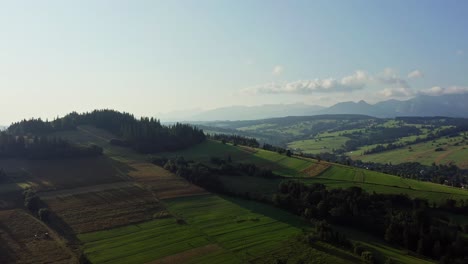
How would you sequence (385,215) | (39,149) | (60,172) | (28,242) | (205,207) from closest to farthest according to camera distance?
(28,242) < (385,215) < (205,207) < (60,172) < (39,149)

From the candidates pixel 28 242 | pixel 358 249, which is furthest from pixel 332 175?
pixel 28 242

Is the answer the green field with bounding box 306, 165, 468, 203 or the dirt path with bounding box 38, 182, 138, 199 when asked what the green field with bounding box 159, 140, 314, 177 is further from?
the dirt path with bounding box 38, 182, 138, 199

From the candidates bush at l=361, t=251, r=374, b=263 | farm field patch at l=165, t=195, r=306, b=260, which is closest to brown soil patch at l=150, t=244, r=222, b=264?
farm field patch at l=165, t=195, r=306, b=260

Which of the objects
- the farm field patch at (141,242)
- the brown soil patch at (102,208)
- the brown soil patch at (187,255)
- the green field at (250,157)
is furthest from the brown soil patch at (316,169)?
the brown soil patch at (187,255)

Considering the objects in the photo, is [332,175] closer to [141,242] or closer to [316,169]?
[316,169]

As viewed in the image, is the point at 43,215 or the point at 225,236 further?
the point at 43,215

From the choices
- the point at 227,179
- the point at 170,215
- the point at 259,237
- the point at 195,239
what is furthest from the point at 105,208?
the point at 227,179

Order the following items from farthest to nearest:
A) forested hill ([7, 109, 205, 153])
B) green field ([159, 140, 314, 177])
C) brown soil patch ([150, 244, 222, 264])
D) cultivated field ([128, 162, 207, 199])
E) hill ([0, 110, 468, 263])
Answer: forested hill ([7, 109, 205, 153])
green field ([159, 140, 314, 177])
cultivated field ([128, 162, 207, 199])
hill ([0, 110, 468, 263])
brown soil patch ([150, 244, 222, 264])
